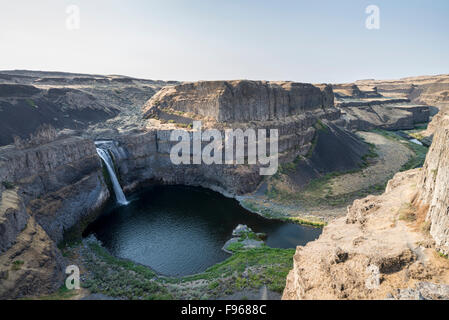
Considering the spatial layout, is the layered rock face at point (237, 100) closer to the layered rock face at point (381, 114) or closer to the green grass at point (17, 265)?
the green grass at point (17, 265)

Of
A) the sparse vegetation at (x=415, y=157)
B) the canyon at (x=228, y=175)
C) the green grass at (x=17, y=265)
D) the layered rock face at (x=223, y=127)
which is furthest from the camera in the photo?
the sparse vegetation at (x=415, y=157)

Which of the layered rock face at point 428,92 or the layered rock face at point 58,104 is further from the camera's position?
the layered rock face at point 428,92

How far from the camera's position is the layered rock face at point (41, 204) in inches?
868

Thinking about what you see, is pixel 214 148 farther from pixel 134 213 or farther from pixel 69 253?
pixel 69 253

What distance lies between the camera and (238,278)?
2531 cm

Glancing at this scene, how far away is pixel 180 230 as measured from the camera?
123ft

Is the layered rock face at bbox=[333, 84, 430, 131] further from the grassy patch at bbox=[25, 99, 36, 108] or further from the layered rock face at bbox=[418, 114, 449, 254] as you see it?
the grassy patch at bbox=[25, 99, 36, 108]

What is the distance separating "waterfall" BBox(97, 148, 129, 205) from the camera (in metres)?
46.5

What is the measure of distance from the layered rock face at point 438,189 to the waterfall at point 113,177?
41732mm

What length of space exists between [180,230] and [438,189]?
29.7 meters

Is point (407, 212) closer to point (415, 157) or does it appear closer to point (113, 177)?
point (113, 177)

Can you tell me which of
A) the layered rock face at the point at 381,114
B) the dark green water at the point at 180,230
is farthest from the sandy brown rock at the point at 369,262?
the layered rock face at the point at 381,114
